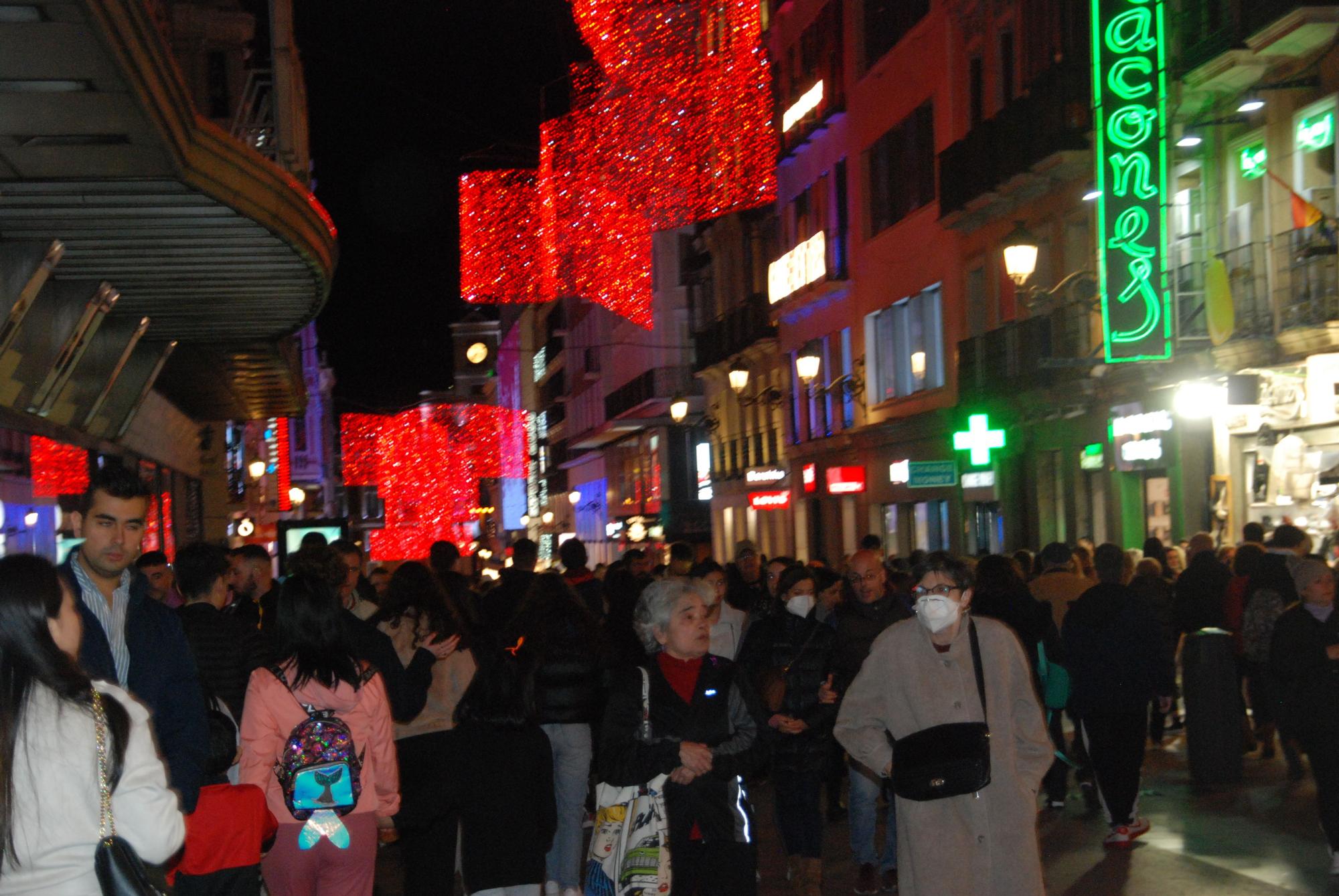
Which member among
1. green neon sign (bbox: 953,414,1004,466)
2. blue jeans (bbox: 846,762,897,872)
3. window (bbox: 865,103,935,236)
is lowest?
blue jeans (bbox: 846,762,897,872)

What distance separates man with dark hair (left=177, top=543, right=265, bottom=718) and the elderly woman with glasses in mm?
2007

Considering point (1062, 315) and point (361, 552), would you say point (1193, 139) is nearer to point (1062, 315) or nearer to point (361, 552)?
point (1062, 315)

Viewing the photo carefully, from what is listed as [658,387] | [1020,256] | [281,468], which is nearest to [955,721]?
[1020,256]

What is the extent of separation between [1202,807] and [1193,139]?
11.8m

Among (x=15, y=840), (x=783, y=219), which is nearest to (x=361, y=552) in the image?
(x=15, y=840)

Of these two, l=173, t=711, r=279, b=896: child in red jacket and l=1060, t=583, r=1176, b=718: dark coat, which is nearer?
l=173, t=711, r=279, b=896: child in red jacket

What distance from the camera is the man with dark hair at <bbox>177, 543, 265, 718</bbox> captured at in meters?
7.75

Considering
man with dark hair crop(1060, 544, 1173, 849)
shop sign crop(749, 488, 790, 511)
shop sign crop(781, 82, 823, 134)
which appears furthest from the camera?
→ shop sign crop(749, 488, 790, 511)

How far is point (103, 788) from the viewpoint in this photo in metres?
3.75

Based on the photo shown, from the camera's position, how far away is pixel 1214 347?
69.9 ft


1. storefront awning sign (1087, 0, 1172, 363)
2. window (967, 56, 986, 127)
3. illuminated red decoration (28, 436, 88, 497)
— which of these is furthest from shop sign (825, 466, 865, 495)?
illuminated red decoration (28, 436, 88, 497)

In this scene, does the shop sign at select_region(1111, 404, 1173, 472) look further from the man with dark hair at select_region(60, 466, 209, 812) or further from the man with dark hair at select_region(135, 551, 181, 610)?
the man with dark hair at select_region(60, 466, 209, 812)

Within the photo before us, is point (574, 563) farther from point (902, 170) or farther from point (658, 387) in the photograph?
point (658, 387)

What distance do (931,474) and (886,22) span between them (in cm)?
1082
